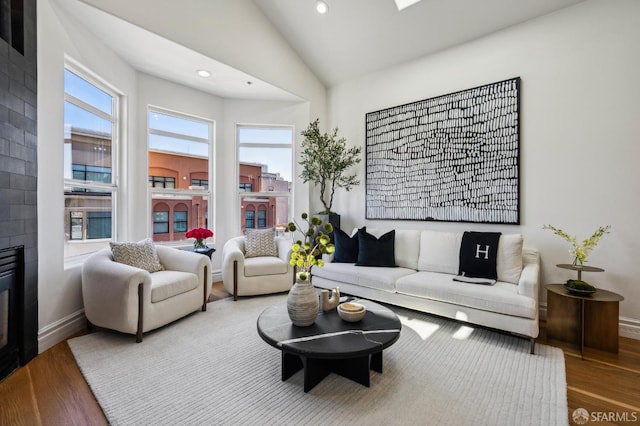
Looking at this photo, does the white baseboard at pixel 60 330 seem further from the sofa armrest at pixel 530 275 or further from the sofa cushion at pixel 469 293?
the sofa armrest at pixel 530 275

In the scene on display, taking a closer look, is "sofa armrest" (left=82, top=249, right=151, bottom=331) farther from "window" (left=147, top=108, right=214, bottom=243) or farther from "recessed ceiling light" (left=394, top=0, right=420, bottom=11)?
"recessed ceiling light" (left=394, top=0, right=420, bottom=11)

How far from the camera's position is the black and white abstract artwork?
3271 mm

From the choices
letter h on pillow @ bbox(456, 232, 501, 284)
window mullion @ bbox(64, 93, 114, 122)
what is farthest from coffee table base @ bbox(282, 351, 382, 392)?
window mullion @ bbox(64, 93, 114, 122)

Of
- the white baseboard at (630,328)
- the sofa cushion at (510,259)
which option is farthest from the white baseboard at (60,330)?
the white baseboard at (630,328)

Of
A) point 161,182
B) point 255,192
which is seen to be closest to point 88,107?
point 161,182

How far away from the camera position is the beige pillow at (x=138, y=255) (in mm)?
2938

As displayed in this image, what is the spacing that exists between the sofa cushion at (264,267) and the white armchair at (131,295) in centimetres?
71

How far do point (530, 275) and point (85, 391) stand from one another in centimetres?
344

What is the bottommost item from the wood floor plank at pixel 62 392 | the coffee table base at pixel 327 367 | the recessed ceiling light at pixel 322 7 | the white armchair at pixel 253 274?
the wood floor plank at pixel 62 392

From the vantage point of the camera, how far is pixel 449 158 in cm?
366

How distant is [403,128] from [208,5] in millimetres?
2818

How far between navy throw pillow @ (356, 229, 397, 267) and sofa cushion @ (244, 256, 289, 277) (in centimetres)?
99

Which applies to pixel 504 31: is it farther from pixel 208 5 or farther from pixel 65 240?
pixel 65 240

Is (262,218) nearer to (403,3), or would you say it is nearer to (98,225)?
(98,225)
